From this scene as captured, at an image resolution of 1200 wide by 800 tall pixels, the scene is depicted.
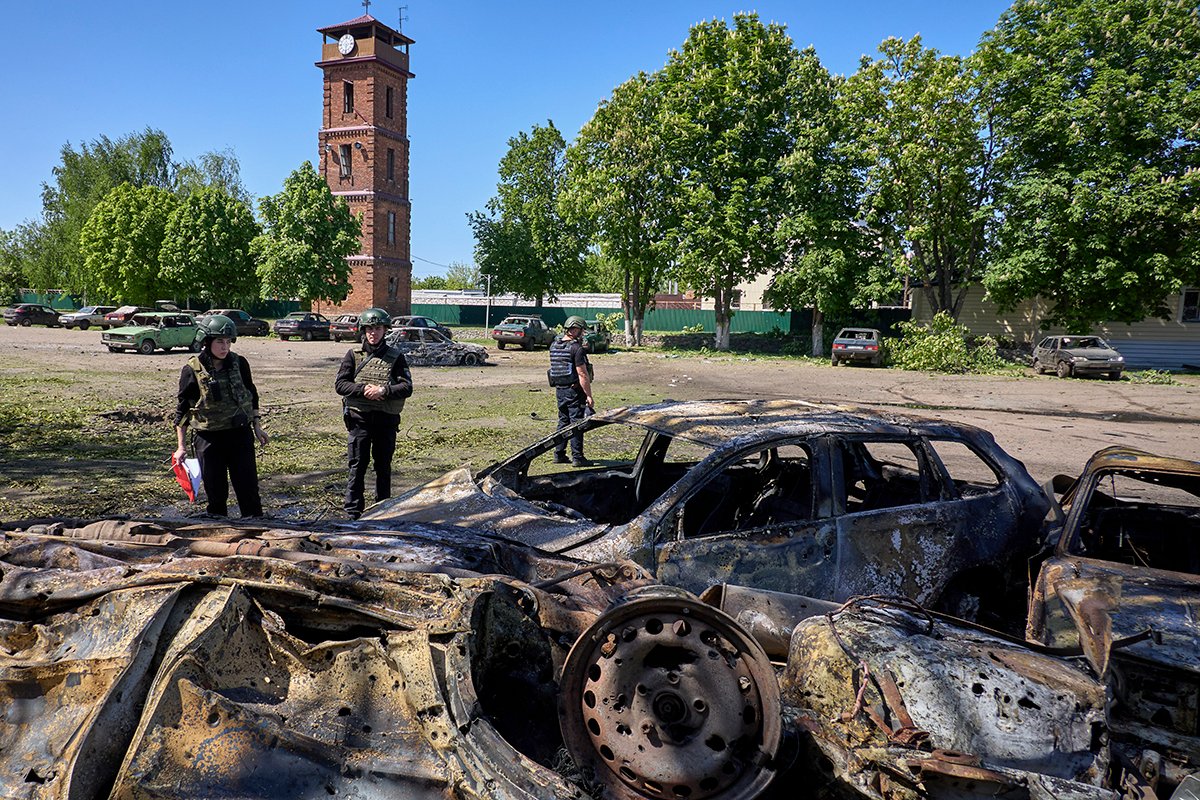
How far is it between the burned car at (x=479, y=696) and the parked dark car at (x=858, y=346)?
27573 millimetres

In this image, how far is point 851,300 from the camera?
32.3 meters

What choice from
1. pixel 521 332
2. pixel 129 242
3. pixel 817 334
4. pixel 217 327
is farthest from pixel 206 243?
pixel 217 327

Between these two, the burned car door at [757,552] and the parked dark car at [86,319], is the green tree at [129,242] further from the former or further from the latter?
the burned car door at [757,552]

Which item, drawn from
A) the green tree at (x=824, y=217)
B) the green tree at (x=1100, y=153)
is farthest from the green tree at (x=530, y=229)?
the green tree at (x=1100, y=153)

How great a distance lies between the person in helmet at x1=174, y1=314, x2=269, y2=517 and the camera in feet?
18.8

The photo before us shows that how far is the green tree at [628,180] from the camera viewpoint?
34.7m

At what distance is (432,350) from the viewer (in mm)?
25594

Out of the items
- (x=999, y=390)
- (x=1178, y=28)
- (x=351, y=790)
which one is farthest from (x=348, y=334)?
(x=351, y=790)

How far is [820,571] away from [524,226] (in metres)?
48.6

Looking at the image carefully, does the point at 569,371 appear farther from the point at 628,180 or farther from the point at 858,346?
the point at 628,180

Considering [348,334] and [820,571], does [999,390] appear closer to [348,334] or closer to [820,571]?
[820,571]

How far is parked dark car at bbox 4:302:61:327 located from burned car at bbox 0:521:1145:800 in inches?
2032

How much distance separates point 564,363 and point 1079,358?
71.6 ft

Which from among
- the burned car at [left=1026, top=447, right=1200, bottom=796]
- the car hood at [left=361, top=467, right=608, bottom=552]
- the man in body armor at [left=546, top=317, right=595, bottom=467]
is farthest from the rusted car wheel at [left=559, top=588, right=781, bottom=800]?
the man in body armor at [left=546, top=317, right=595, bottom=467]
